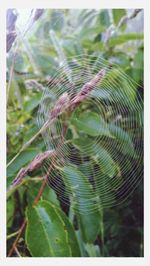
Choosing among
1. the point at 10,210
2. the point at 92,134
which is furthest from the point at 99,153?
the point at 10,210

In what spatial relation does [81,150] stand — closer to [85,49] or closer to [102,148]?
[102,148]

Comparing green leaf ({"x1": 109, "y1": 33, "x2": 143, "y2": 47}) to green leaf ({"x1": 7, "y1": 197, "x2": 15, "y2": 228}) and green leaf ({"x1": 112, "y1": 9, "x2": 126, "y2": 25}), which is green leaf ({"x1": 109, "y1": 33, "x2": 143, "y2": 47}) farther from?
green leaf ({"x1": 7, "y1": 197, "x2": 15, "y2": 228})

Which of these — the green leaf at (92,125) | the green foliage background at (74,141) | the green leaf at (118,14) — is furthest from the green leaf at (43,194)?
the green leaf at (118,14)

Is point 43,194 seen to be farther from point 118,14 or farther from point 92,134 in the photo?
point 118,14

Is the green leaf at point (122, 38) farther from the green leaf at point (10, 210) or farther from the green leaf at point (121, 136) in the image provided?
the green leaf at point (10, 210)

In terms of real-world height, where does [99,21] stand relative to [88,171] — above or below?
above
